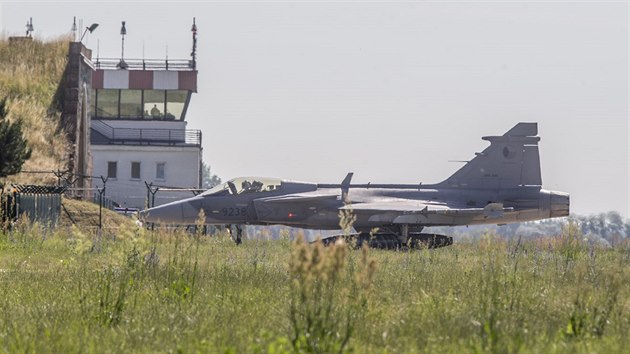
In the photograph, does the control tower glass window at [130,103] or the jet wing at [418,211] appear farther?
the control tower glass window at [130,103]

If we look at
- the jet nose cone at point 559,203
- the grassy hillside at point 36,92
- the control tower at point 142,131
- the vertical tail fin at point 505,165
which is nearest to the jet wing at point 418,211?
the vertical tail fin at point 505,165

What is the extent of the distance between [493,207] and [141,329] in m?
21.1

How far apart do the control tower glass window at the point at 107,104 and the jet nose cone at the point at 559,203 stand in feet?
118

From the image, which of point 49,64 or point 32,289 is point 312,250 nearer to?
point 32,289

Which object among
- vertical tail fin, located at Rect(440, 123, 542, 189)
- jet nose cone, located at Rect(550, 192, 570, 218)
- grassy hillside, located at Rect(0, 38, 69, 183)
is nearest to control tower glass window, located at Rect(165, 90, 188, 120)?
grassy hillside, located at Rect(0, 38, 69, 183)

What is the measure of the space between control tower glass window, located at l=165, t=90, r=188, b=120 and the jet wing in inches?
1329

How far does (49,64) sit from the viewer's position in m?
48.8

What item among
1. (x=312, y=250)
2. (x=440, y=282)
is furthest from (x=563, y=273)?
(x=312, y=250)

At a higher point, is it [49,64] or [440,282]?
[49,64]

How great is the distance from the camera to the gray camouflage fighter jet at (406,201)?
29.5 meters

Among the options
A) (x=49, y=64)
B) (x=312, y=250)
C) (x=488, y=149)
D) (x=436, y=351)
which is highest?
(x=49, y=64)

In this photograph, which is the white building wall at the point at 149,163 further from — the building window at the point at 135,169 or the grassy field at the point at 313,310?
the grassy field at the point at 313,310

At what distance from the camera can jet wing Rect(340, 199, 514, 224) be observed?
2934cm

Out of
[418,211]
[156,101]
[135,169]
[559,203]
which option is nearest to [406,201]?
[418,211]
